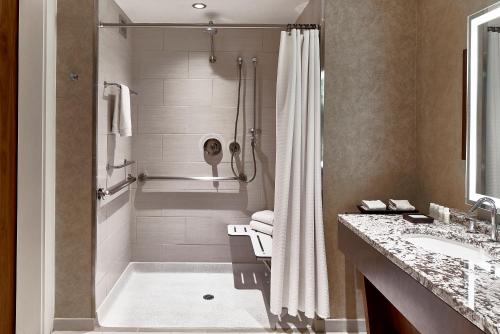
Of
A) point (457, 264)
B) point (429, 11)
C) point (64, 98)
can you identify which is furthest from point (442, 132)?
point (64, 98)

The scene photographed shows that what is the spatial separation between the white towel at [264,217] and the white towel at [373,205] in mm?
1090

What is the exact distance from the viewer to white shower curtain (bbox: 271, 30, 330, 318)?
228 centimetres

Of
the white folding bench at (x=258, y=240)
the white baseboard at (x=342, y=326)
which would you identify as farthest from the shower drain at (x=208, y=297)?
the white baseboard at (x=342, y=326)

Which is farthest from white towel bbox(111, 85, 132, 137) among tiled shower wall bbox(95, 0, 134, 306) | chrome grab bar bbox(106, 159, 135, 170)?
chrome grab bar bbox(106, 159, 135, 170)

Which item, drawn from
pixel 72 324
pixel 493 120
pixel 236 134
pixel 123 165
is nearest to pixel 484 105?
pixel 493 120

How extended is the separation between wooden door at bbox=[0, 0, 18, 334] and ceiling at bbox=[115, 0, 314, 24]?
1507 millimetres

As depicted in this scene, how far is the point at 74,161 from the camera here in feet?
7.75

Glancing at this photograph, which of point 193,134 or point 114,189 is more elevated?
point 193,134

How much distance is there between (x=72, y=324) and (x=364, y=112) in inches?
90.5

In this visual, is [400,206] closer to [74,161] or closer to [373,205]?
[373,205]

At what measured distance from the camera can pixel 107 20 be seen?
2.68 metres

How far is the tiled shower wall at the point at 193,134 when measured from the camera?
11.3ft

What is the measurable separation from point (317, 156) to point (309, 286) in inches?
31.2

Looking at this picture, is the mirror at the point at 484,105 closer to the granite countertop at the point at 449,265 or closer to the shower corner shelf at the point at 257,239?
the granite countertop at the point at 449,265
